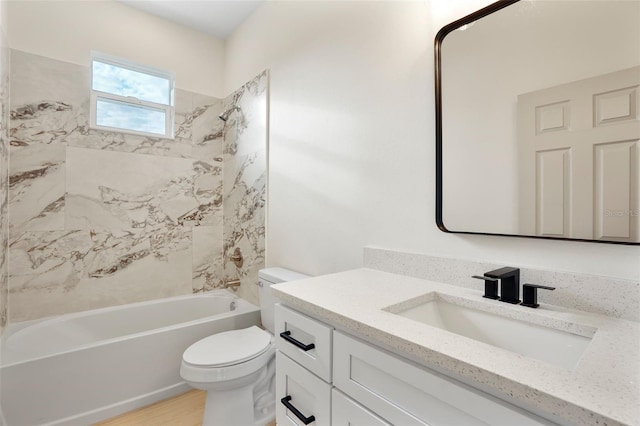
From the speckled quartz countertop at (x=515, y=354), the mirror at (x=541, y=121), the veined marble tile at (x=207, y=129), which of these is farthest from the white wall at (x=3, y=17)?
the mirror at (x=541, y=121)

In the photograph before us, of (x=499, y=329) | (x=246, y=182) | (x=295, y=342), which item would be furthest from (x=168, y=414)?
(x=499, y=329)

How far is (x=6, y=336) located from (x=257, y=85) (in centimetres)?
244

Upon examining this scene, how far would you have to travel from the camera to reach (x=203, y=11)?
101 inches

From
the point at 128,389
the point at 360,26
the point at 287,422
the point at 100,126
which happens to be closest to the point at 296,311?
the point at 287,422

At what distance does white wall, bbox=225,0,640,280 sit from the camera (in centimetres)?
118

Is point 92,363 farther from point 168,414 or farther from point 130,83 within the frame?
point 130,83

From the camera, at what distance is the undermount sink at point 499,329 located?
0.79m

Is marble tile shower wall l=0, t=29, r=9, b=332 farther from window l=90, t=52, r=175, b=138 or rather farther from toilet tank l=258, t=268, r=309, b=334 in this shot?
toilet tank l=258, t=268, r=309, b=334

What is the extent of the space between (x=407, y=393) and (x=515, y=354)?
0.25 m

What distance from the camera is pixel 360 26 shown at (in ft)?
5.21

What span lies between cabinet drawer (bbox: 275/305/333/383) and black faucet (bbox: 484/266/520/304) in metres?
0.55

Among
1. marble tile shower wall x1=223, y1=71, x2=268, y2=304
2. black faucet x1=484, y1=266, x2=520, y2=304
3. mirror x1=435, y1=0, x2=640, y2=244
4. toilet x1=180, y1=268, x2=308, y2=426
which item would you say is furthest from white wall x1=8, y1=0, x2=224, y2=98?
black faucet x1=484, y1=266, x2=520, y2=304

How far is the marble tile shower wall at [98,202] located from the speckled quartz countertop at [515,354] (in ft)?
5.02

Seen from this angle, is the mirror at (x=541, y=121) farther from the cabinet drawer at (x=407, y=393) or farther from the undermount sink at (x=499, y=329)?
the cabinet drawer at (x=407, y=393)
